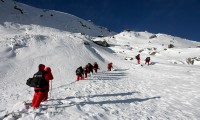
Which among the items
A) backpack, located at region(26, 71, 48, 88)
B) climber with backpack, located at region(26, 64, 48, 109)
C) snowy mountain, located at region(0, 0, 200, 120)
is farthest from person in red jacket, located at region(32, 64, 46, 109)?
snowy mountain, located at region(0, 0, 200, 120)

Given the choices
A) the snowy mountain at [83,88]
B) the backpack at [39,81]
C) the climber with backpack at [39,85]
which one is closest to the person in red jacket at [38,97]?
the climber with backpack at [39,85]

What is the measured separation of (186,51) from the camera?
55.1m

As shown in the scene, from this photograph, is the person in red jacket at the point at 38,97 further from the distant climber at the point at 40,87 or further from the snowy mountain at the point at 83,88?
the snowy mountain at the point at 83,88

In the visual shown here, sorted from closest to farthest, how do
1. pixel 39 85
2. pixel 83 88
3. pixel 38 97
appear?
pixel 38 97 → pixel 39 85 → pixel 83 88

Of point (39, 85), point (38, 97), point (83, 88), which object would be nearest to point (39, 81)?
point (39, 85)

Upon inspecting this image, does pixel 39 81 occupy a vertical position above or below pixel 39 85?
above

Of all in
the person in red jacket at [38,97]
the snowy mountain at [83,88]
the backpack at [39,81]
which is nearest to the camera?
the person in red jacket at [38,97]

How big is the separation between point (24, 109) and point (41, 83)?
4.48 feet

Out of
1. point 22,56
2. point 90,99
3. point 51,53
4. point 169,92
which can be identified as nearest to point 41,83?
point 90,99

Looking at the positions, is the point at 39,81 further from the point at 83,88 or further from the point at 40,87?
the point at 83,88

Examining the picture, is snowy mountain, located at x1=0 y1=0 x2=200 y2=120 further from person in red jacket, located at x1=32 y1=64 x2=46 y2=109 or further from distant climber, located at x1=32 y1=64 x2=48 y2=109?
distant climber, located at x1=32 y1=64 x2=48 y2=109

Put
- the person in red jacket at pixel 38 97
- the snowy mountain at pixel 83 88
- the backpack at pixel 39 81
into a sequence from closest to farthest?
the person in red jacket at pixel 38 97 < the snowy mountain at pixel 83 88 < the backpack at pixel 39 81

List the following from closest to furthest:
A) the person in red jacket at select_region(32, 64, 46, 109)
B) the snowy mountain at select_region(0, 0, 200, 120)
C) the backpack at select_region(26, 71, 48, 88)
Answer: the person in red jacket at select_region(32, 64, 46, 109), the snowy mountain at select_region(0, 0, 200, 120), the backpack at select_region(26, 71, 48, 88)

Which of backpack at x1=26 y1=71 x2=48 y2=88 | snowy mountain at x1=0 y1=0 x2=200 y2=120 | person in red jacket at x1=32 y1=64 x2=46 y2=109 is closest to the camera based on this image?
person in red jacket at x1=32 y1=64 x2=46 y2=109
